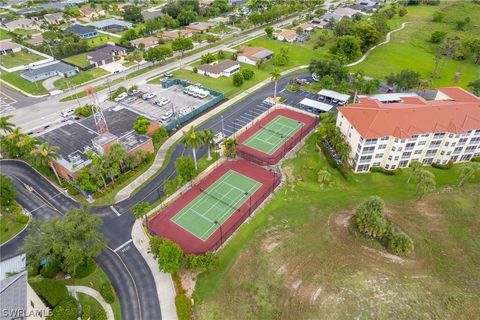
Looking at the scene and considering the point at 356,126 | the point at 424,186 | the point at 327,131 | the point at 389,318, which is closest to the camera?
the point at 389,318

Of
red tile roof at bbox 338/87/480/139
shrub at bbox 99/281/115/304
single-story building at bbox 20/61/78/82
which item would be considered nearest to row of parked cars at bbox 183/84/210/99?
red tile roof at bbox 338/87/480/139

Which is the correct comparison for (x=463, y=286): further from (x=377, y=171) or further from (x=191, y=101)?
(x=191, y=101)

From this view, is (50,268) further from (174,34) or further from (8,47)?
(8,47)

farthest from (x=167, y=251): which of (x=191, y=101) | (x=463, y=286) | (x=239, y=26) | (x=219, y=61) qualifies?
(x=239, y=26)

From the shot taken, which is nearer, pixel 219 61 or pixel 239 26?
pixel 219 61

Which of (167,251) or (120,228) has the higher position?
(167,251)

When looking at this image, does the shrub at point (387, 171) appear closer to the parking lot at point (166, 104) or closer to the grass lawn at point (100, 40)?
the parking lot at point (166, 104)

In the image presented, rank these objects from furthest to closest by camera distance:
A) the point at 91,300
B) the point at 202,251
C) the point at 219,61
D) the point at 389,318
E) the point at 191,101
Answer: the point at 219,61
the point at 191,101
the point at 202,251
the point at 91,300
the point at 389,318

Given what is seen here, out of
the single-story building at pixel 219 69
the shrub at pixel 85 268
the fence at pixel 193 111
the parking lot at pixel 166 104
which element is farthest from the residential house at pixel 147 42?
the shrub at pixel 85 268

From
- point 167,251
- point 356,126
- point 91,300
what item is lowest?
point 91,300
